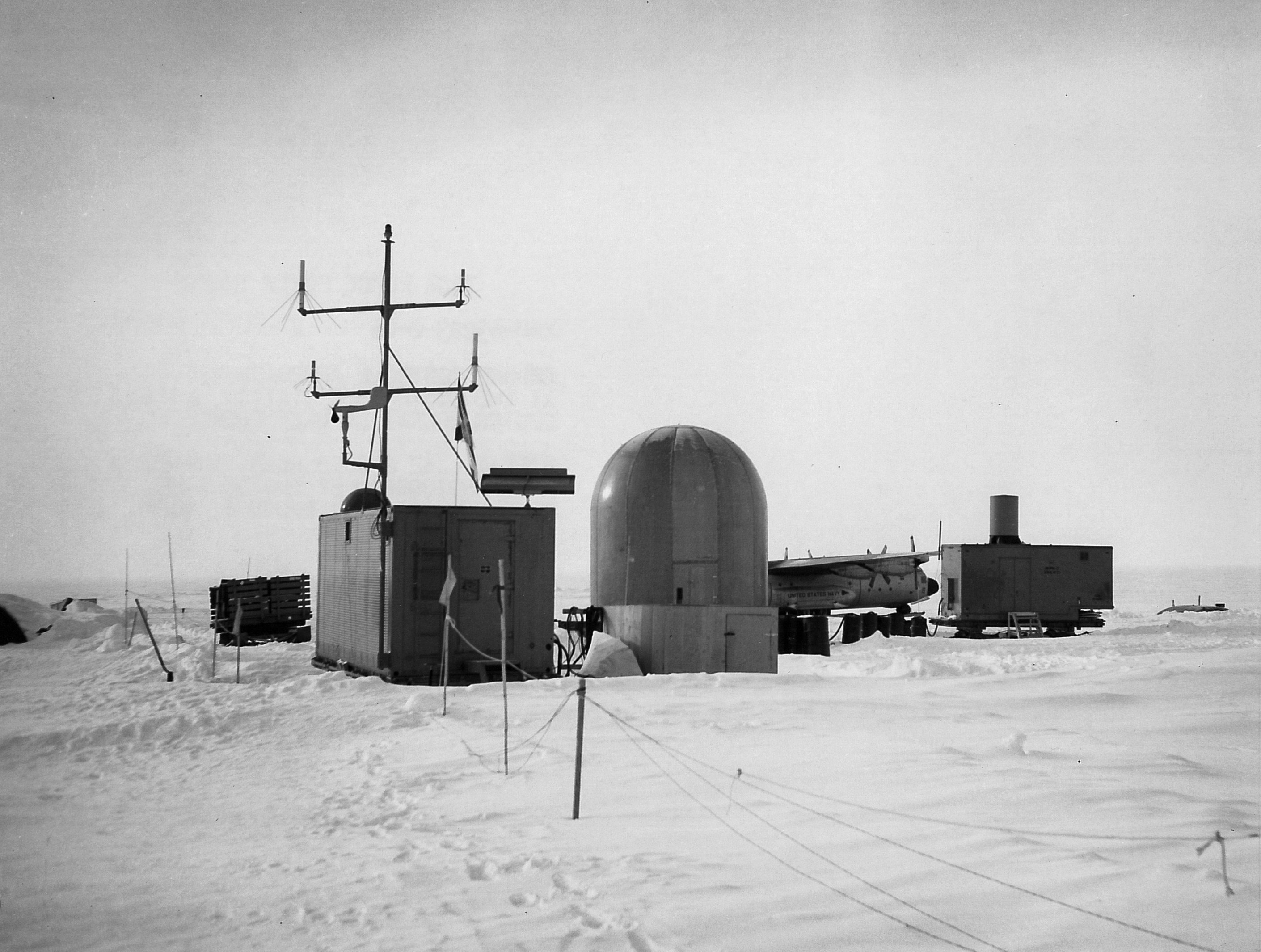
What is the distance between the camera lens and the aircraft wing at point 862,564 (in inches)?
1318

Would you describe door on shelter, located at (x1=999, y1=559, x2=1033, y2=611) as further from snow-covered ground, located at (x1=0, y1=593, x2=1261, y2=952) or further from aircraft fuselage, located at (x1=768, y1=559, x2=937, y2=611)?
snow-covered ground, located at (x1=0, y1=593, x2=1261, y2=952)

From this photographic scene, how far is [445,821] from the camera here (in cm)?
723

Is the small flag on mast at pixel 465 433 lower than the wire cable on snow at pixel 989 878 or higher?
higher

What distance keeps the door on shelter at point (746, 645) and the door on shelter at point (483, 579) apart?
4.43 m

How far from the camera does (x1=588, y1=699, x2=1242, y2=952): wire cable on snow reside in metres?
4.77

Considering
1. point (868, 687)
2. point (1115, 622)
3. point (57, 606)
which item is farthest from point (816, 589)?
point (57, 606)

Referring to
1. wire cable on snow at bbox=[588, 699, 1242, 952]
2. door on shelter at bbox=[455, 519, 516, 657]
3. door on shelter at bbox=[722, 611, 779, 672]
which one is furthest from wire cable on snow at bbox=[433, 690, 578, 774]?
door on shelter at bbox=[722, 611, 779, 672]

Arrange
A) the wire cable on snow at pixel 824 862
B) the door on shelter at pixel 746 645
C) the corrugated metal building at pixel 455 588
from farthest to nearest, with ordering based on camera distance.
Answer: the door on shelter at pixel 746 645 < the corrugated metal building at pixel 455 588 < the wire cable on snow at pixel 824 862

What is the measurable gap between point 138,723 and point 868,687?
908 centimetres

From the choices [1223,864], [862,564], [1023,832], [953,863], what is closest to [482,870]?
[953,863]

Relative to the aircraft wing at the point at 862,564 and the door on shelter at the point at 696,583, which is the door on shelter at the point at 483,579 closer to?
the door on shelter at the point at 696,583

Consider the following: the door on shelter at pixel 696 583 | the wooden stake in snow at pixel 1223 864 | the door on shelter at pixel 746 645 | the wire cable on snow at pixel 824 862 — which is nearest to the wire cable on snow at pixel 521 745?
the wire cable on snow at pixel 824 862

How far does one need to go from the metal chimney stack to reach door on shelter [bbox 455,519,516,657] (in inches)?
919

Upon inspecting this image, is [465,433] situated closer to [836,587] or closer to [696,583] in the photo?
[696,583]
